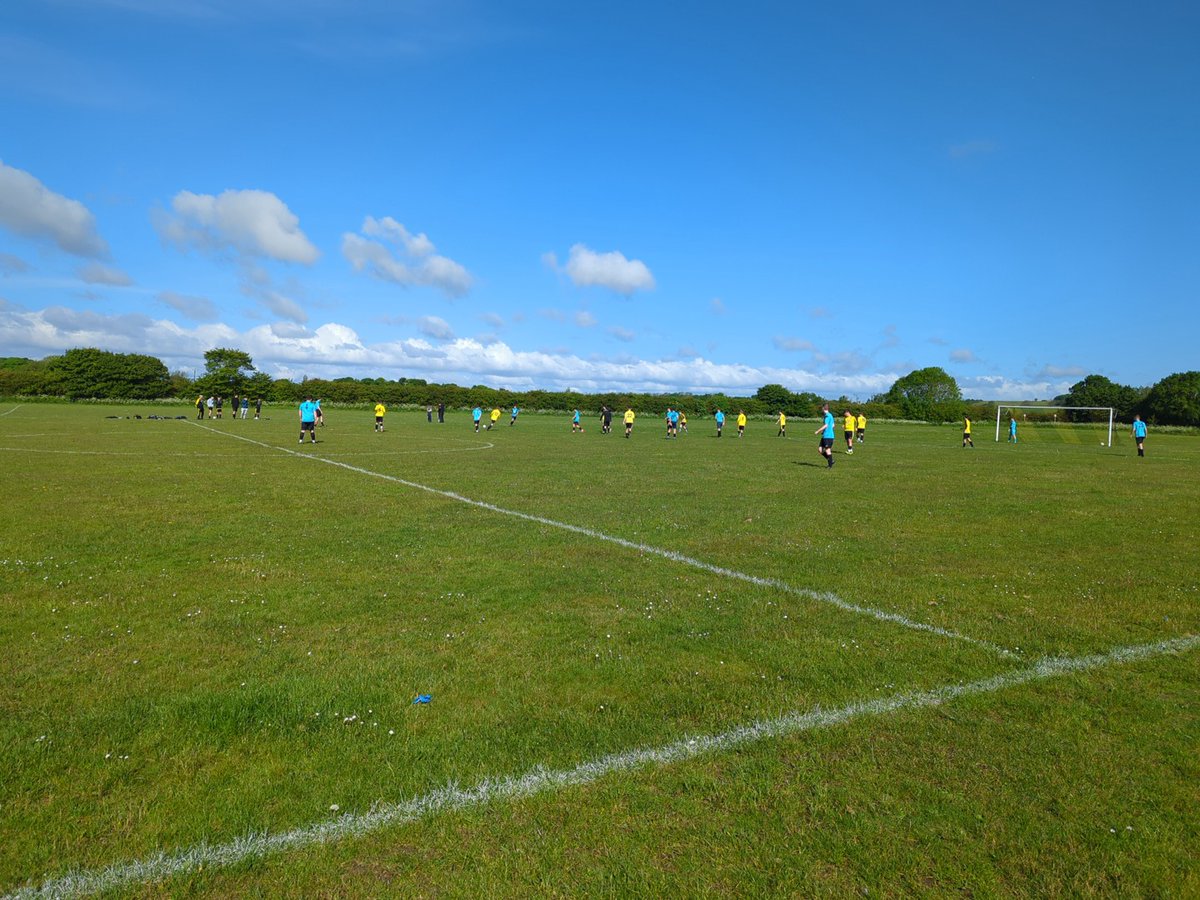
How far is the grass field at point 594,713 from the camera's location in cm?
310

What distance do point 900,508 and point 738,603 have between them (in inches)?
331

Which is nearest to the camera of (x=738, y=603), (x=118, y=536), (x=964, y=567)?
(x=738, y=603)

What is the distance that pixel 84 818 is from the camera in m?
3.35

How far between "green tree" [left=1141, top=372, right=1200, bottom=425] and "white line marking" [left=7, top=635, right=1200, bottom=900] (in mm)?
104748

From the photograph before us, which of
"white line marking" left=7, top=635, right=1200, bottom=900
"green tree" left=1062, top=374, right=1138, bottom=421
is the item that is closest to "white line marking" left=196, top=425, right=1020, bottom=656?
"white line marking" left=7, top=635, right=1200, bottom=900

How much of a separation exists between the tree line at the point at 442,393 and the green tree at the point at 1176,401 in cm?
10

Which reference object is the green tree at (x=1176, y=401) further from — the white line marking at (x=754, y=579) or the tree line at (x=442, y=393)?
the white line marking at (x=754, y=579)

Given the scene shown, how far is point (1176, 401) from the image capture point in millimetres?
89125

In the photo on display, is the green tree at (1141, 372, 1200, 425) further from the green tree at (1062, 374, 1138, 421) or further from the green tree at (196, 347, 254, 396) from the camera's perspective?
the green tree at (196, 347, 254, 396)

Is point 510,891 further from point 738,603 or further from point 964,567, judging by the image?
point 964,567

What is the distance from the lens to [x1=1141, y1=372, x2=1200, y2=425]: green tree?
286 ft

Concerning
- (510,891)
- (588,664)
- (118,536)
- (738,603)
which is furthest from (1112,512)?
(118,536)

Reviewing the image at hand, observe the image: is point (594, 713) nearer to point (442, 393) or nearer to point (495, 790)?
point (495, 790)

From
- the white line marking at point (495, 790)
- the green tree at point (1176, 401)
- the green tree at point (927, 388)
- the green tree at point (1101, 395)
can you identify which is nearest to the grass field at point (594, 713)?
the white line marking at point (495, 790)
